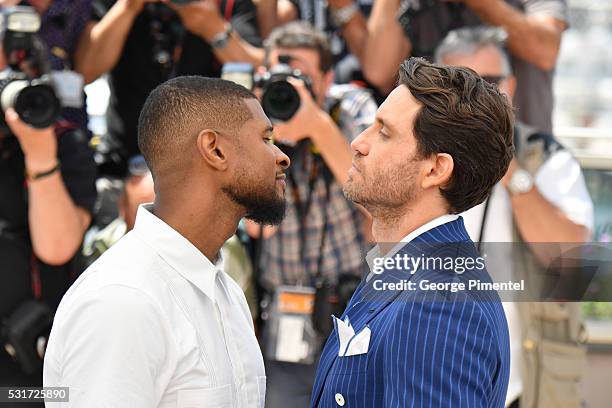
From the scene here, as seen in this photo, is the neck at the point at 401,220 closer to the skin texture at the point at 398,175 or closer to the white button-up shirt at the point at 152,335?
the skin texture at the point at 398,175

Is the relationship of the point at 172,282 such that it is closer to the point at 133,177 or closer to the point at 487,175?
the point at 487,175

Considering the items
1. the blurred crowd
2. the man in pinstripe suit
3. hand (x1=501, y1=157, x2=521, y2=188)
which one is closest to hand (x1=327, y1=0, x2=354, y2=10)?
the blurred crowd

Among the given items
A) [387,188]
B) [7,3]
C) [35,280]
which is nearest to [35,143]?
[35,280]

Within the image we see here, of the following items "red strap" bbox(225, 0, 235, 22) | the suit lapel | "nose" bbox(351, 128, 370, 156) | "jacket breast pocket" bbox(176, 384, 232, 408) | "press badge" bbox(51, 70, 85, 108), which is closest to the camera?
"jacket breast pocket" bbox(176, 384, 232, 408)

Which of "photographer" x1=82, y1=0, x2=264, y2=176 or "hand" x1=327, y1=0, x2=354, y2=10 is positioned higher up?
"hand" x1=327, y1=0, x2=354, y2=10

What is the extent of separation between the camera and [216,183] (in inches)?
83.4

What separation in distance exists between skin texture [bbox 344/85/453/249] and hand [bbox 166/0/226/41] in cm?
212

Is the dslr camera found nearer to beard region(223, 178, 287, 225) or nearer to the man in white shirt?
the man in white shirt

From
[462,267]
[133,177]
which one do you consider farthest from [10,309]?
[462,267]

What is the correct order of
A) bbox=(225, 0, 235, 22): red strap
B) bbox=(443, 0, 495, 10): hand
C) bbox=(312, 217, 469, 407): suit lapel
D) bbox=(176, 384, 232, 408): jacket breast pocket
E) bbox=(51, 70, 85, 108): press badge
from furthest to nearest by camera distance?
bbox=(225, 0, 235, 22): red strap
bbox=(443, 0, 495, 10): hand
bbox=(51, 70, 85, 108): press badge
bbox=(312, 217, 469, 407): suit lapel
bbox=(176, 384, 232, 408): jacket breast pocket

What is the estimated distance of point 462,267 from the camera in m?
1.98

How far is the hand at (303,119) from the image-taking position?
3586mm

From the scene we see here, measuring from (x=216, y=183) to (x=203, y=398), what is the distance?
0.48 metres

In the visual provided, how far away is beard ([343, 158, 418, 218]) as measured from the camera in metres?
2.07
